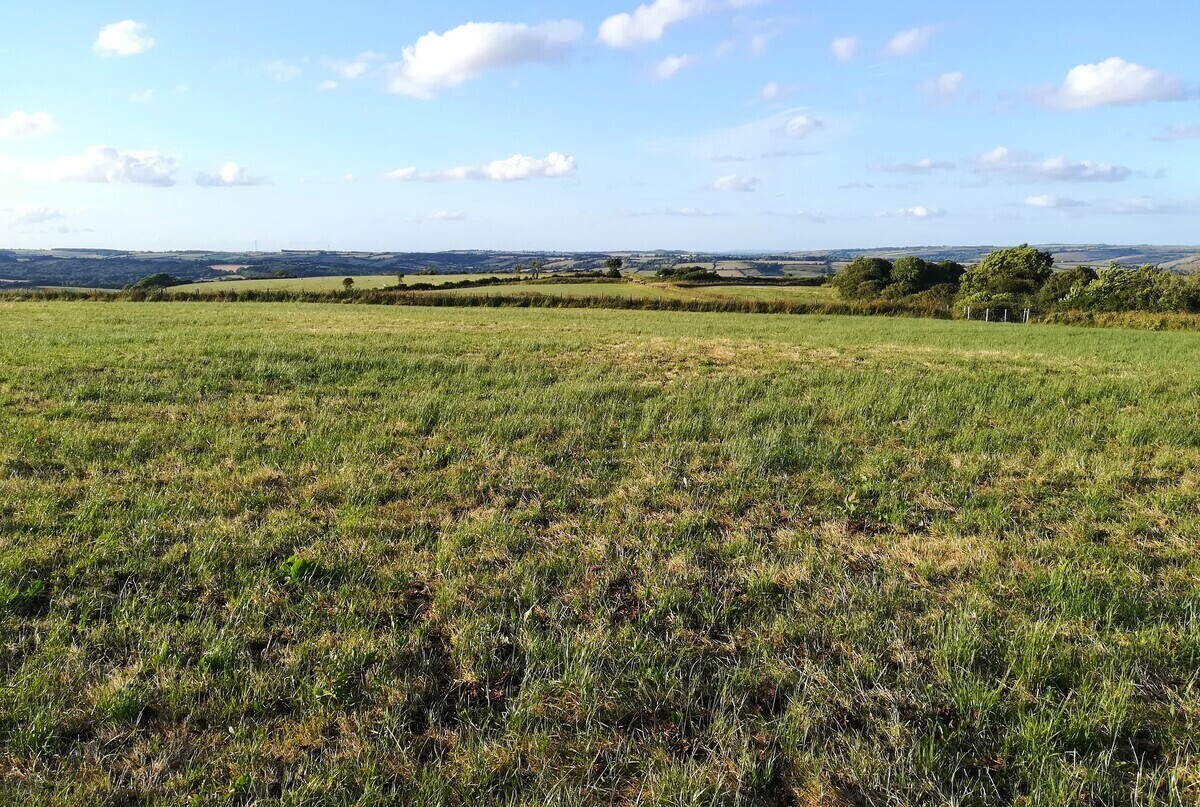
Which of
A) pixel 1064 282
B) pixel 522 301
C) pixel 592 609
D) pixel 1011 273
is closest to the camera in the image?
pixel 592 609

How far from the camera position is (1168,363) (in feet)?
56.8

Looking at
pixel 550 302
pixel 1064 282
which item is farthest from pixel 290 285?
pixel 1064 282

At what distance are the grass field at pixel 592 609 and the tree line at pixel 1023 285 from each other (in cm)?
4618

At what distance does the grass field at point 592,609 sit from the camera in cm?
302

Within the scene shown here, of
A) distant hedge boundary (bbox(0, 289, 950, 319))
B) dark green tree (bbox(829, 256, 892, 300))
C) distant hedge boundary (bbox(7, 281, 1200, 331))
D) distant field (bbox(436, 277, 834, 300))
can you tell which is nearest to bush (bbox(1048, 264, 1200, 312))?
distant hedge boundary (bbox(7, 281, 1200, 331))

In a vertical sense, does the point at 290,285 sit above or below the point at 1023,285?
above

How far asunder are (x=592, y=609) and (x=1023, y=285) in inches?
3691

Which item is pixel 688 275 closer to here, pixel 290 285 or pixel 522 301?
pixel 522 301

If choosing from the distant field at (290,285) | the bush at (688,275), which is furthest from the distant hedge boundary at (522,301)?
the bush at (688,275)

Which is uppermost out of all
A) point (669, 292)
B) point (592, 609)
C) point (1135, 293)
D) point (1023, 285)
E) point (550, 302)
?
point (1023, 285)

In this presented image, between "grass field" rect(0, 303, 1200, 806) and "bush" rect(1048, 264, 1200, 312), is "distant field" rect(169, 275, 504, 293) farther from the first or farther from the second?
"bush" rect(1048, 264, 1200, 312)

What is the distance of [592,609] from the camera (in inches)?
172

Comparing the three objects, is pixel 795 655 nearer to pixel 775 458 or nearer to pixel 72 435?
pixel 775 458

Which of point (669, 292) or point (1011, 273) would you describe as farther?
point (1011, 273)
